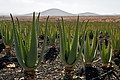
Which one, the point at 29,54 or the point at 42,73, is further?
the point at 42,73

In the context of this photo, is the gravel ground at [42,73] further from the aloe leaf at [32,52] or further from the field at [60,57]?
the aloe leaf at [32,52]

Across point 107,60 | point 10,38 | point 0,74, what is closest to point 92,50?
point 107,60

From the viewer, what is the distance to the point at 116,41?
4.45m

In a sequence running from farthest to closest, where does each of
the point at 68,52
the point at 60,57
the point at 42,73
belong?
the point at 42,73 → the point at 60,57 → the point at 68,52

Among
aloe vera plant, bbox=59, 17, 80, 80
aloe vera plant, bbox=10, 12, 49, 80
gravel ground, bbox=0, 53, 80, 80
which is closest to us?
aloe vera plant, bbox=10, 12, 49, 80

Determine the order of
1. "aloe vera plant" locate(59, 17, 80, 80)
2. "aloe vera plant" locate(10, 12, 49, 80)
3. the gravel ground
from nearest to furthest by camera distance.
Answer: "aloe vera plant" locate(10, 12, 49, 80) → "aloe vera plant" locate(59, 17, 80, 80) → the gravel ground

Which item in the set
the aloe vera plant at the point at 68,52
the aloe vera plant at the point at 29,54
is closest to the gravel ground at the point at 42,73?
the aloe vera plant at the point at 68,52

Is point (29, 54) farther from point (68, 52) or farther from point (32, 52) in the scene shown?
point (68, 52)

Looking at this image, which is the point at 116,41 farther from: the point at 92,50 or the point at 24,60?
the point at 24,60

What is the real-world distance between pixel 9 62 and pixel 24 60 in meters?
1.73

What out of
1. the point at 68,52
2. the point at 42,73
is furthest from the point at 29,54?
the point at 42,73

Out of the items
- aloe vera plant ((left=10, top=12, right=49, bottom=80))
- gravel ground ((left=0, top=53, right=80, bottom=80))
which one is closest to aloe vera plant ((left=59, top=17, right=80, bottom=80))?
aloe vera plant ((left=10, top=12, right=49, bottom=80))

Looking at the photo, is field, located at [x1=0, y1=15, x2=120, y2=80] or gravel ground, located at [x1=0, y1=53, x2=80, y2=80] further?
gravel ground, located at [x1=0, y1=53, x2=80, y2=80]

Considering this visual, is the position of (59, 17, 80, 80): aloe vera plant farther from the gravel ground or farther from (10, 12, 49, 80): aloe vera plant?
the gravel ground
